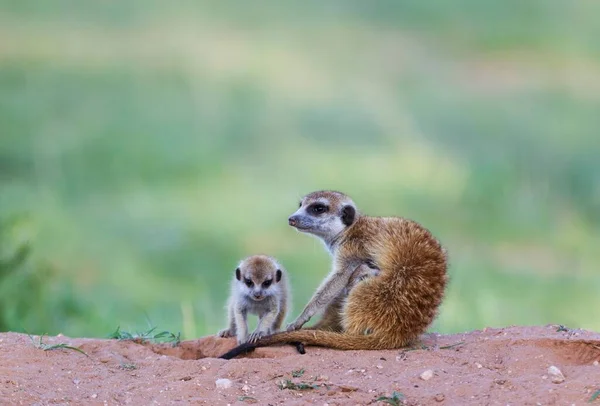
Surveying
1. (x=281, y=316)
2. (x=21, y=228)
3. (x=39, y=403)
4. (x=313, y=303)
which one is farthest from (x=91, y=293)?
(x=39, y=403)

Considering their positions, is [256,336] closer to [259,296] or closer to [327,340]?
[259,296]

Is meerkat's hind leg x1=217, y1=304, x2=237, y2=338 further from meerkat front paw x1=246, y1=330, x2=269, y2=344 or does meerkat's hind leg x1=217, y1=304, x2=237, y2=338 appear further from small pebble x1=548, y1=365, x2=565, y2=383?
small pebble x1=548, y1=365, x2=565, y2=383

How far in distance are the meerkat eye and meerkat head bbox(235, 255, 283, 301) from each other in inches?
18.2

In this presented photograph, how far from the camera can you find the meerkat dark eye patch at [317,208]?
6281 mm

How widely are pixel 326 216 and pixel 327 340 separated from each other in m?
0.95

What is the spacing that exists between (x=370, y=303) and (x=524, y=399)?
1.27 metres

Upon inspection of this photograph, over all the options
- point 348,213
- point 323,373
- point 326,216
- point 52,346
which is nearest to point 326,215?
point 326,216

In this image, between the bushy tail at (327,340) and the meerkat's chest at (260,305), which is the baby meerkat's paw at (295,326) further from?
the meerkat's chest at (260,305)

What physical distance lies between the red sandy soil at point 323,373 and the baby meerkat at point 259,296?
74 cm

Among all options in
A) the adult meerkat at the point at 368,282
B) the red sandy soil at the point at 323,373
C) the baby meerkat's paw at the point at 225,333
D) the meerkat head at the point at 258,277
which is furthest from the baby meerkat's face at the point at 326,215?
the red sandy soil at the point at 323,373

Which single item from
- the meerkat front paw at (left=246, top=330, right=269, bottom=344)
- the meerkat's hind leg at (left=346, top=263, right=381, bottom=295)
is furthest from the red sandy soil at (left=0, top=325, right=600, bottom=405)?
→ the meerkat's hind leg at (left=346, top=263, right=381, bottom=295)

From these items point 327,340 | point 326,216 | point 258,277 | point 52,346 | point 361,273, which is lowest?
point 52,346

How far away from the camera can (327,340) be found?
18.2 ft

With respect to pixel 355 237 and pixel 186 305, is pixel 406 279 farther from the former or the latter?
pixel 186 305
